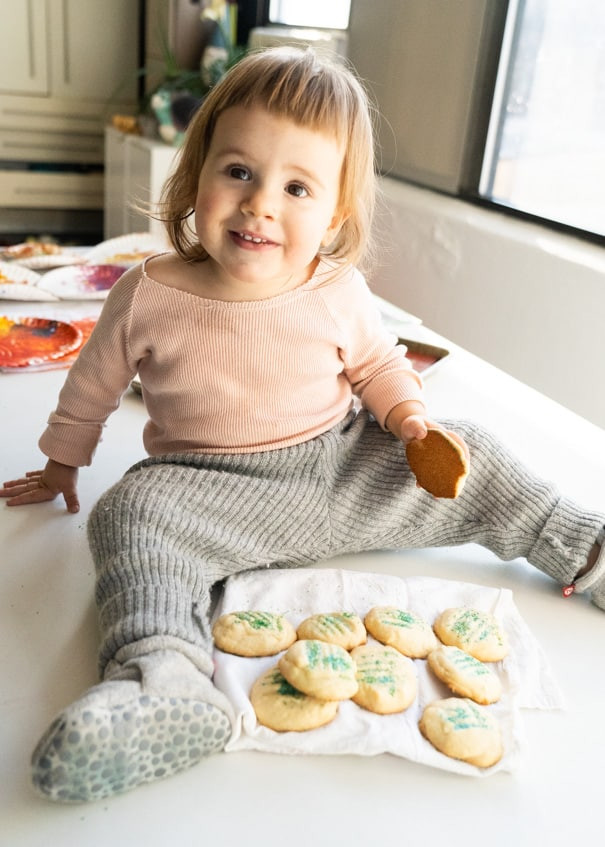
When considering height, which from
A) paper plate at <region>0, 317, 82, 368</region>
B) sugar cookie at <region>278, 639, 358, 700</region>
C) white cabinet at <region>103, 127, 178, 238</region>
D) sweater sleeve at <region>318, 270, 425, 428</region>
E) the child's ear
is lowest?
white cabinet at <region>103, 127, 178, 238</region>

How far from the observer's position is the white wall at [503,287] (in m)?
1.67

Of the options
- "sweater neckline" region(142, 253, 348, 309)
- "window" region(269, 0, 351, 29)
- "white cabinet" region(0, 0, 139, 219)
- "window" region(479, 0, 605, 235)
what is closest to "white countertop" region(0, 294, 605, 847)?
"sweater neckline" region(142, 253, 348, 309)

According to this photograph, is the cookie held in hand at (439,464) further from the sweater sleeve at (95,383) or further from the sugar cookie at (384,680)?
the sweater sleeve at (95,383)

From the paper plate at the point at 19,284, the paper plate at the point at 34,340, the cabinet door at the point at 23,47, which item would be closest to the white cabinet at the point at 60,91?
the cabinet door at the point at 23,47

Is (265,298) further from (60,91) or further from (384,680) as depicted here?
(60,91)

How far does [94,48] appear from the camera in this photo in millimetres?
3158

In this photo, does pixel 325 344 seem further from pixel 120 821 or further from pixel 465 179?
pixel 465 179

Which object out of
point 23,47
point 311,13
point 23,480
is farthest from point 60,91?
point 23,480

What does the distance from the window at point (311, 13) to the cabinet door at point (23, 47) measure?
904 mm

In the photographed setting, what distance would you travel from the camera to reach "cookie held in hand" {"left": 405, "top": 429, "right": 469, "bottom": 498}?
2.55 feet

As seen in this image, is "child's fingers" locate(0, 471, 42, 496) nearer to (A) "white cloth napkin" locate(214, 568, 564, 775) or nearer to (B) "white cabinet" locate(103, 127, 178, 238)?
(A) "white cloth napkin" locate(214, 568, 564, 775)

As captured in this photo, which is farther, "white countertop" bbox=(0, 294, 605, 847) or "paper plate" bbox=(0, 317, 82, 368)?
"paper plate" bbox=(0, 317, 82, 368)

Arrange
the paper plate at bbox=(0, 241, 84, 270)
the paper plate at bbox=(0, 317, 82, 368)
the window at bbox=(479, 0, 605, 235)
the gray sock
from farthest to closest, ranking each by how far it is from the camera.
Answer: the window at bbox=(479, 0, 605, 235) < the paper plate at bbox=(0, 241, 84, 270) < the paper plate at bbox=(0, 317, 82, 368) < the gray sock

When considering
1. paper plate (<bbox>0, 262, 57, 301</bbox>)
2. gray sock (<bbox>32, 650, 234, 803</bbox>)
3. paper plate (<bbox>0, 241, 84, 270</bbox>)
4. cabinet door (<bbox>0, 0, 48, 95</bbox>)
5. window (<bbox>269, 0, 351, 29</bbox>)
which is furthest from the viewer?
cabinet door (<bbox>0, 0, 48, 95</bbox>)
